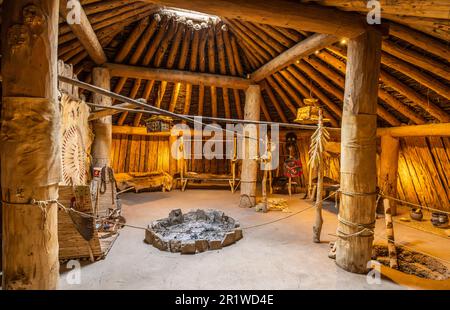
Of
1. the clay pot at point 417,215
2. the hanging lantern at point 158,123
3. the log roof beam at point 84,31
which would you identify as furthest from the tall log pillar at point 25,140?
the clay pot at point 417,215

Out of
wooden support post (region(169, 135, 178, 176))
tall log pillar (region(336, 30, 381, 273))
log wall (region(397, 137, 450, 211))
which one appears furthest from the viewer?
wooden support post (region(169, 135, 178, 176))

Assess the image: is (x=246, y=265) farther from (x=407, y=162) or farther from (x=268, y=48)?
(x=407, y=162)

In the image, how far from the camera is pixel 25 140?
2045 mm

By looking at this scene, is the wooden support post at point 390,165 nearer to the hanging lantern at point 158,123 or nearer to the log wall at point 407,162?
the log wall at point 407,162

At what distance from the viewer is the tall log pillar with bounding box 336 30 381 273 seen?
344 centimetres

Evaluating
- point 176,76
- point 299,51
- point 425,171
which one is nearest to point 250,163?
point 176,76

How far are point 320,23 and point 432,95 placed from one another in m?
3.53

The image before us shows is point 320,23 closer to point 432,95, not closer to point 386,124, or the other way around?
point 432,95

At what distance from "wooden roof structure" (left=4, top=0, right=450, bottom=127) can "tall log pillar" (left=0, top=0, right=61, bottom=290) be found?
1426 millimetres

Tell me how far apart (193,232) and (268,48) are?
4332 millimetres

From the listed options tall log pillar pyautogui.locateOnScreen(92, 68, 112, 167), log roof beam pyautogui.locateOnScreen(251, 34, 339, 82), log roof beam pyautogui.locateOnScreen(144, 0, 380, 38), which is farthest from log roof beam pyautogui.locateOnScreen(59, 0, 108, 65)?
log roof beam pyautogui.locateOnScreen(251, 34, 339, 82)

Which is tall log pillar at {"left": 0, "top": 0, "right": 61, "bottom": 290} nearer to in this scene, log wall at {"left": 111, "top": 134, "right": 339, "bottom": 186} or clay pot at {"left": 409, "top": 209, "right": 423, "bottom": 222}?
clay pot at {"left": 409, "top": 209, "right": 423, "bottom": 222}

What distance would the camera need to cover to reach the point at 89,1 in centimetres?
381
